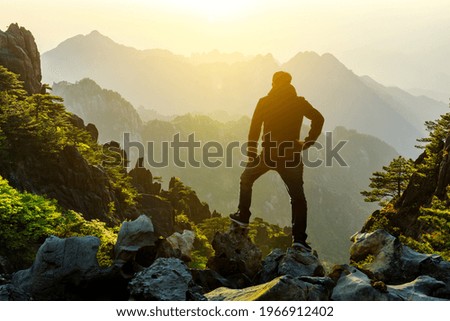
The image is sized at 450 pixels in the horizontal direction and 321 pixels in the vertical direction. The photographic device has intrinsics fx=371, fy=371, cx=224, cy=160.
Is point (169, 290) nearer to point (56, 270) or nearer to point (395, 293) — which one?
point (56, 270)

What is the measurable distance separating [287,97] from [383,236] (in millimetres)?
4111

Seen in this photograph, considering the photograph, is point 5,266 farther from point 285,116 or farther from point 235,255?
point 285,116

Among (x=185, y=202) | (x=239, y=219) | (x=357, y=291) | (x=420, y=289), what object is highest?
(x=239, y=219)

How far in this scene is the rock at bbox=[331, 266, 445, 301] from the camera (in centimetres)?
634

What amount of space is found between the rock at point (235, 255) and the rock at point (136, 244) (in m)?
1.65

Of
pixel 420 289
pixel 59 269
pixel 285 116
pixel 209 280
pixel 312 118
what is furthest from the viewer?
pixel 312 118

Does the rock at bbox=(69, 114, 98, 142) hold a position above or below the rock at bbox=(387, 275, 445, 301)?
above

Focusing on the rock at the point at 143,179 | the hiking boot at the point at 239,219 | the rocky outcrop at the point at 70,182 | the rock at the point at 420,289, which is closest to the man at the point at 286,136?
the hiking boot at the point at 239,219

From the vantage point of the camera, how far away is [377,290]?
6.37m

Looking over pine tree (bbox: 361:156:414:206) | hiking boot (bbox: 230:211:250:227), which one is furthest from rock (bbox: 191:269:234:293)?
pine tree (bbox: 361:156:414:206)

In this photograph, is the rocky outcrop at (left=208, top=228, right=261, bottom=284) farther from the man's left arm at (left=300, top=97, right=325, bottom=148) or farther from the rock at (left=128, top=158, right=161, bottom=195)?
the rock at (left=128, top=158, right=161, bottom=195)

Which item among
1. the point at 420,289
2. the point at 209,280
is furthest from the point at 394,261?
the point at 209,280

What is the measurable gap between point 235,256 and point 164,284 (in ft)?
11.3

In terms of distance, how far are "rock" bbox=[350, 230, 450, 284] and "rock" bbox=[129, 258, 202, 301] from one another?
3876 millimetres
